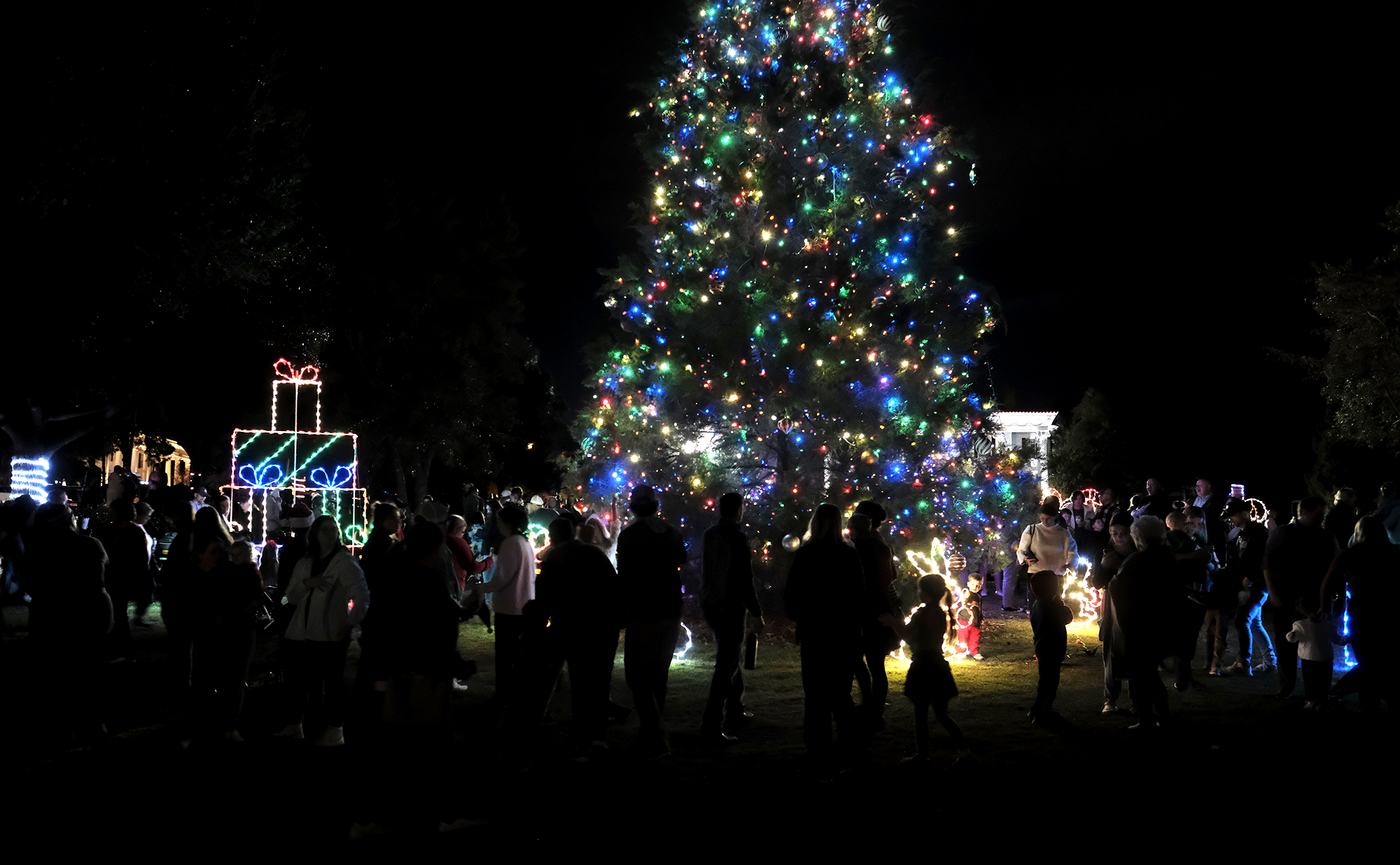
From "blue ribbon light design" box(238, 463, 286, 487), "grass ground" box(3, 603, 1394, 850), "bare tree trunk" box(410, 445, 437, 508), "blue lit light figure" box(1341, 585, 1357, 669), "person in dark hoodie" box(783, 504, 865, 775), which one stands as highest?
"bare tree trunk" box(410, 445, 437, 508)

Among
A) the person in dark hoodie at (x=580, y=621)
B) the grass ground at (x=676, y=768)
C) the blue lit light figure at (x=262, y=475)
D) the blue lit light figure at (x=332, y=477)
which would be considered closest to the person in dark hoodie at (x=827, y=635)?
the grass ground at (x=676, y=768)

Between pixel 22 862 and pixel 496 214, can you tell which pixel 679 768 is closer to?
pixel 22 862

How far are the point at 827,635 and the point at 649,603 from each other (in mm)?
1345

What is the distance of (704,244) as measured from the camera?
43.2ft

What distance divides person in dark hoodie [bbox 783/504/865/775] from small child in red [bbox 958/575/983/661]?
5206 mm

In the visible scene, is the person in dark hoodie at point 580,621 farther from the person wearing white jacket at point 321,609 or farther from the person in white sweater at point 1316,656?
the person in white sweater at point 1316,656

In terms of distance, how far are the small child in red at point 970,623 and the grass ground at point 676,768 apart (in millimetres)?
2177

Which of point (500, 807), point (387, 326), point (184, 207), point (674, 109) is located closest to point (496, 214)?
point (387, 326)

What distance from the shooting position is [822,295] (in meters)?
12.7

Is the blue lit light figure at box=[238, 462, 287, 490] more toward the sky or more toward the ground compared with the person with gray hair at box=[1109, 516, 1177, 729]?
more toward the sky

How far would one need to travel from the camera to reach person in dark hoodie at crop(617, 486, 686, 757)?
22.9ft

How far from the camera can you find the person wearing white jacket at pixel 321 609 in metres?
6.91

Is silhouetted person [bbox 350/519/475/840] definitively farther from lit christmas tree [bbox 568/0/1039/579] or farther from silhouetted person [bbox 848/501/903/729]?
lit christmas tree [bbox 568/0/1039/579]

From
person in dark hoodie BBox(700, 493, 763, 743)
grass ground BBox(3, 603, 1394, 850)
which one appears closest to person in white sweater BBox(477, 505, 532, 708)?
grass ground BBox(3, 603, 1394, 850)
